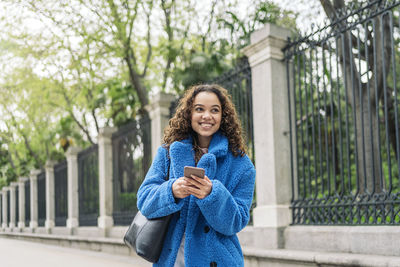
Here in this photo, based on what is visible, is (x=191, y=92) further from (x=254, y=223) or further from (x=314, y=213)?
(x=254, y=223)

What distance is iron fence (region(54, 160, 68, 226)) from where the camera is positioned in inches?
586

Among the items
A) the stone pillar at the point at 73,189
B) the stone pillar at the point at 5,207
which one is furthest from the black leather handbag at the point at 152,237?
the stone pillar at the point at 5,207

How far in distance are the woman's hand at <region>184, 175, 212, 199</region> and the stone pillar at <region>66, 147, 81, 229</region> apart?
1209 cm

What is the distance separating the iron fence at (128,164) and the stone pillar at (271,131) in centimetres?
384

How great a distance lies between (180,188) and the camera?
1.94 m

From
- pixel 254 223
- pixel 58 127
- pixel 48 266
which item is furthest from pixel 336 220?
pixel 58 127

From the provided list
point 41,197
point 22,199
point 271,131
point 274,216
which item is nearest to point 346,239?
point 274,216

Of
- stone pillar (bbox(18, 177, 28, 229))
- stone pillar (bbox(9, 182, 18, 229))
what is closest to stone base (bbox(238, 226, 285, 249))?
stone pillar (bbox(18, 177, 28, 229))

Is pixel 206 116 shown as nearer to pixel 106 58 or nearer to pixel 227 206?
pixel 227 206

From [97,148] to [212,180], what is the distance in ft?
34.2

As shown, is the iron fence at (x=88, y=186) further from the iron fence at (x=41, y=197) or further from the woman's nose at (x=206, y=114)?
the woman's nose at (x=206, y=114)

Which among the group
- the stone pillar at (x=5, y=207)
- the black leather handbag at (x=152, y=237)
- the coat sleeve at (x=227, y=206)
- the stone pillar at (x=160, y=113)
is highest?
the stone pillar at (x=160, y=113)

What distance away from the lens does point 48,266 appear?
7812 mm

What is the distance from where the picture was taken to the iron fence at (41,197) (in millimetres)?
17828
